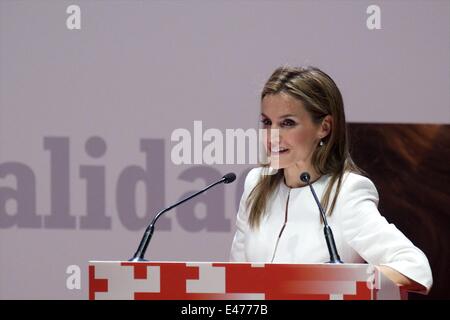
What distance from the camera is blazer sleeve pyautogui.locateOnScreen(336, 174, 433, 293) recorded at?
2.07 meters

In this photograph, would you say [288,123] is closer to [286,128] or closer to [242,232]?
[286,128]

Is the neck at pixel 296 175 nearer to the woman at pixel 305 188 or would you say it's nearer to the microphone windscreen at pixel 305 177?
the woman at pixel 305 188

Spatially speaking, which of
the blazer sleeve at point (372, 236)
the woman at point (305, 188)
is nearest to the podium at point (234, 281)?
the blazer sleeve at point (372, 236)

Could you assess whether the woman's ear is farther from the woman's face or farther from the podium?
the podium

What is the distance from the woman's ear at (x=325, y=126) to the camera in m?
2.49

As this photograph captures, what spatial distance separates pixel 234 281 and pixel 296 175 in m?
0.85

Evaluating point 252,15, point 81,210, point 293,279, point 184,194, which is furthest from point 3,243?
point 293,279

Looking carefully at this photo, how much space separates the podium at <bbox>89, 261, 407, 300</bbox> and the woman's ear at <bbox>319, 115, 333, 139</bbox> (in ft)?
2.67

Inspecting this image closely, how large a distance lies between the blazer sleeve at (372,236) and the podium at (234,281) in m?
0.34

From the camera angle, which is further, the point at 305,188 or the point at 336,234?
the point at 305,188

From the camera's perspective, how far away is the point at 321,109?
246 centimetres

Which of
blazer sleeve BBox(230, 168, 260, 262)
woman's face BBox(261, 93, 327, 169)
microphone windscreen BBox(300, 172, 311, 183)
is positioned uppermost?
woman's face BBox(261, 93, 327, 169)

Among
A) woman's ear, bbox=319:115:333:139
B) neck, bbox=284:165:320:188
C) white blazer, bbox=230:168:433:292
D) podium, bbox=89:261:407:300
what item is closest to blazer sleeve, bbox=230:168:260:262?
white blazer, bbox=230:168:433:292

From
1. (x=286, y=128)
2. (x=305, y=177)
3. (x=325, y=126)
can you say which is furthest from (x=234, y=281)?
(x=325, y=126)
